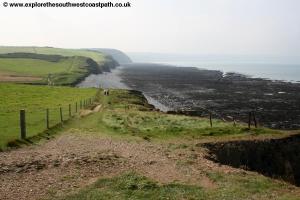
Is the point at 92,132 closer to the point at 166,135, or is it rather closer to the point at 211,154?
the point at 166,135

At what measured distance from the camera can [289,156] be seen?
34.7 metres

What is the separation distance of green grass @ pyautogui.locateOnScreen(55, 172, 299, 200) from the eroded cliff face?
10.0 metres

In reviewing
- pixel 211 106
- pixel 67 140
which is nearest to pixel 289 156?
pixel 67 140

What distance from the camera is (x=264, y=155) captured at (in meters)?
34.0

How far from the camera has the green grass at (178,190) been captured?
19.2 m

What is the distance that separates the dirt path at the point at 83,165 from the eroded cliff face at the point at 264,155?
284cm

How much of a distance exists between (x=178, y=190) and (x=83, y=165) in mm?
6734

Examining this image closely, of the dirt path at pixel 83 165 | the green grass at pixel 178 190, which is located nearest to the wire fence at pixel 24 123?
the dirt path at pixel 83 165

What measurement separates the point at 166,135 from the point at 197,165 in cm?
1229

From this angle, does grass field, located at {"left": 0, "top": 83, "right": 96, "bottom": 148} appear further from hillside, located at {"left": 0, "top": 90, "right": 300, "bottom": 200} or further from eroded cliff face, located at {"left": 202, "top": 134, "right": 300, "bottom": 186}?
eroded cliff face, located at {"left": 202, "top": 134, "right": 300, "bottom": 186}

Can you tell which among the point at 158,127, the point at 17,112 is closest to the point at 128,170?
the point at 158,127

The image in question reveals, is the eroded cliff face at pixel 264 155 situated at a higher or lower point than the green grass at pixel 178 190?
lower

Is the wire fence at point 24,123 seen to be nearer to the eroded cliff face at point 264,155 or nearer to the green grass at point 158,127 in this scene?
the green grass at point 158,127

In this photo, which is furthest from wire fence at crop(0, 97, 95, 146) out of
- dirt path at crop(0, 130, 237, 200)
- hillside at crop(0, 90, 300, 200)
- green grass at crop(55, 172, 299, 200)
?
green grass at crop(55, 172, 299, 200)
